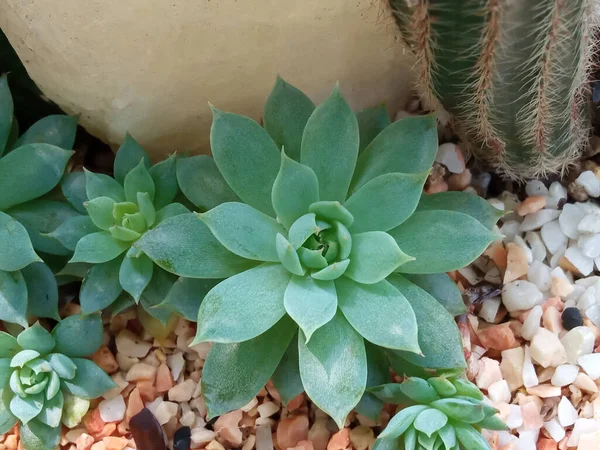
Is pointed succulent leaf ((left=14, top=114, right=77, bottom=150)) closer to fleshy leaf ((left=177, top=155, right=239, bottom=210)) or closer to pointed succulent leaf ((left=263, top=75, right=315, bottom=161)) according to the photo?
fleshy leaf ((left=177, top=155, right=239, bottom=210))

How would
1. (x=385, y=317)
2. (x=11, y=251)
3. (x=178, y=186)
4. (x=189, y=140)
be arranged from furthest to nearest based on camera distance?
(x=189, y=140), (x=178, y=186), (x=11, y=251), (x=385, y=317)

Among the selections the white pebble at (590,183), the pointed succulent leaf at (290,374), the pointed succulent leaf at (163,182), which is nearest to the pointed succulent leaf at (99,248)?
the pointed succulent leaf at (163,182)

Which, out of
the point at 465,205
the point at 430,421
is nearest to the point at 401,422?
the point at 430,421

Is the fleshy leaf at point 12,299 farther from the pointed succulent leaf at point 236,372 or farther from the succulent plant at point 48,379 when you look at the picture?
the pointed succulent leaf at point 236,372

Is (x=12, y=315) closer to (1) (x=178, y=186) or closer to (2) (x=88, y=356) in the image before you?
(2) (x=88, y=356)

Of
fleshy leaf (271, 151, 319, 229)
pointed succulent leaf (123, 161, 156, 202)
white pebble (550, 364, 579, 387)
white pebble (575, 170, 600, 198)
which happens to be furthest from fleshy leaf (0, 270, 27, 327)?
white pebble (575, 170, 600, 198)

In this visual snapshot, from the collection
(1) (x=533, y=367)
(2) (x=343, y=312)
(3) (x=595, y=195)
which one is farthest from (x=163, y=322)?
(3) (x=595, y=195)

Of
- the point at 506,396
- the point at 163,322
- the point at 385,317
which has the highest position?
the point at 385,317
